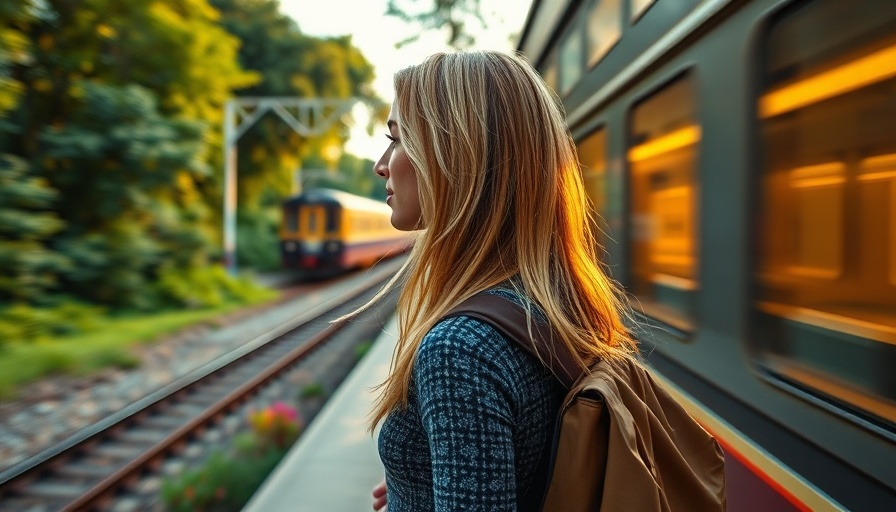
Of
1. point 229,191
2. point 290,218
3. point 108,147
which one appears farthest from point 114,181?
point 290,218

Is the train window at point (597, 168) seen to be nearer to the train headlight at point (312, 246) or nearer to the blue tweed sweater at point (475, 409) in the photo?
the blue tweed sweater at point (475, 409)

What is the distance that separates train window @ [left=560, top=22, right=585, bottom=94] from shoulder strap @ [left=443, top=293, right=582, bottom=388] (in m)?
2.98

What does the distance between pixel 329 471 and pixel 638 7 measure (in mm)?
3415

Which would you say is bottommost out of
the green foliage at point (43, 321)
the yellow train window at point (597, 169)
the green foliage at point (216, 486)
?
the green foliage at point (216, 486)

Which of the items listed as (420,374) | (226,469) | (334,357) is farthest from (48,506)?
(334,357)

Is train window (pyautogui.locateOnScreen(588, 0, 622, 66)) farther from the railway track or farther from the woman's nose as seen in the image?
the woman's nose

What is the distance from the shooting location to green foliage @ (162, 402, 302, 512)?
4598 mm

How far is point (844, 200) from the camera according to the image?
151 cm

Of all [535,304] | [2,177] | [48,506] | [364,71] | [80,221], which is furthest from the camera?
[364,71]

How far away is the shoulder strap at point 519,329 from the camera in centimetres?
96

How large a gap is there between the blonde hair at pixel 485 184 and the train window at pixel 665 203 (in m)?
1.22

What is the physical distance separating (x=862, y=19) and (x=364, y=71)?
26.7 metres

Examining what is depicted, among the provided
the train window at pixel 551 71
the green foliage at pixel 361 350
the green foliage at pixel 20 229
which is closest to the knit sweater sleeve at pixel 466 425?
the train window at pixel 551 71

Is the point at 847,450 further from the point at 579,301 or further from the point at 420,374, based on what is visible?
the point at 420,374
